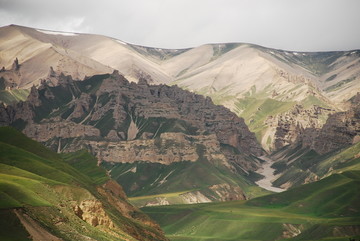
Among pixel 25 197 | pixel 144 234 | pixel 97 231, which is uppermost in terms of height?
pixel 25 197

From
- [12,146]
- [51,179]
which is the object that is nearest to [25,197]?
[51,179]

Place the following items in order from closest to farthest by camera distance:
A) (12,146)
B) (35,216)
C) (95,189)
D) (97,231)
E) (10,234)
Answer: (10,234) → (35,216) → (97,231) → (12,146) → (95,189)

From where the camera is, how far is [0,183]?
130 m

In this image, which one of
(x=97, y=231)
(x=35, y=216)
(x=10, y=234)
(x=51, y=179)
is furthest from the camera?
(x=51, y=179)

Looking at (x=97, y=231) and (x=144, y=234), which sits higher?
(x=97, y=231)

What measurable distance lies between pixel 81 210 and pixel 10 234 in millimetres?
39901

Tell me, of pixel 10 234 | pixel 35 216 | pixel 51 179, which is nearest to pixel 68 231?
pixel 35 216

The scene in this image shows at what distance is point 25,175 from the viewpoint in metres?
154

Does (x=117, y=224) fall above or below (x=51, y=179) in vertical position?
below

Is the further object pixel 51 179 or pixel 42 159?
pixel 42 159

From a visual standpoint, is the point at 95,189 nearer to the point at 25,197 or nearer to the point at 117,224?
the point at 117,224

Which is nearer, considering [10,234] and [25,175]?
[10,234]

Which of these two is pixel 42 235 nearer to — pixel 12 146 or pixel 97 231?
pixel 97 231

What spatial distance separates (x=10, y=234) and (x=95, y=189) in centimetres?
8619
